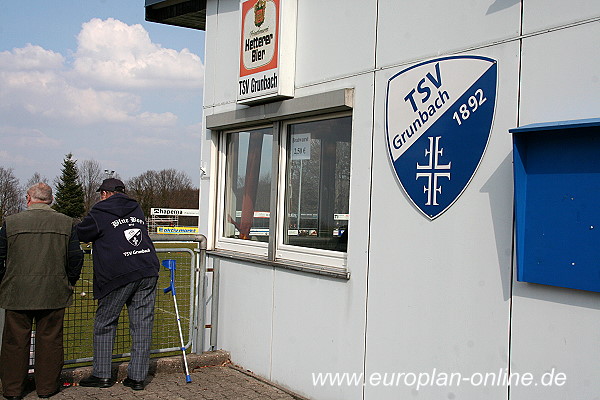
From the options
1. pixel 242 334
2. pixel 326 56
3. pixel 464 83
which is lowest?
pixel 242 334

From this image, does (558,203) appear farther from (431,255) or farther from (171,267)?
(171,267)

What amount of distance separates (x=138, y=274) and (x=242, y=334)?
1508 millimetres

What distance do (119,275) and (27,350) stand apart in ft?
3.08

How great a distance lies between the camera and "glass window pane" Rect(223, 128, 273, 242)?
6.77 m

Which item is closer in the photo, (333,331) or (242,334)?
(333,331)

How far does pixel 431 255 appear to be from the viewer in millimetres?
4531

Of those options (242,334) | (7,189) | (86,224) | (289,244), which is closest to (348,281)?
(289,244)

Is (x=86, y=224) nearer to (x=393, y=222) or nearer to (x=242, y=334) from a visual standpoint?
(x=242, y=334)

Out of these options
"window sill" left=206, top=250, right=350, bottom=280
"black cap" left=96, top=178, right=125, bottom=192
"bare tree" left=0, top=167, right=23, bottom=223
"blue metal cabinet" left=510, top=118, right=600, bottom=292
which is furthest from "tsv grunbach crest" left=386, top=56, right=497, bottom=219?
"bare tree" left=0, top=167, right=23, bottom=223

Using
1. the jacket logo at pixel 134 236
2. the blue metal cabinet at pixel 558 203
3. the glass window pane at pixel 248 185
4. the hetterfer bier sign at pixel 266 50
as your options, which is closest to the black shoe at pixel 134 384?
the jacket logo at pixel 134 236

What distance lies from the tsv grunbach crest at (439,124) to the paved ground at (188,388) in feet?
7.66

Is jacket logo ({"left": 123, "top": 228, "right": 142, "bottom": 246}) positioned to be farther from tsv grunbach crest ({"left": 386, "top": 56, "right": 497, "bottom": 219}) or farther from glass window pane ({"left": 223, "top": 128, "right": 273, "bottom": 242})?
tsv grunbach crest ({"left": 386, "top": 56, "right": 497, "bottom": 219})

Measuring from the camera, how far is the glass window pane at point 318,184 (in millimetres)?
5645

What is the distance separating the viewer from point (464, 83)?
4352mm
